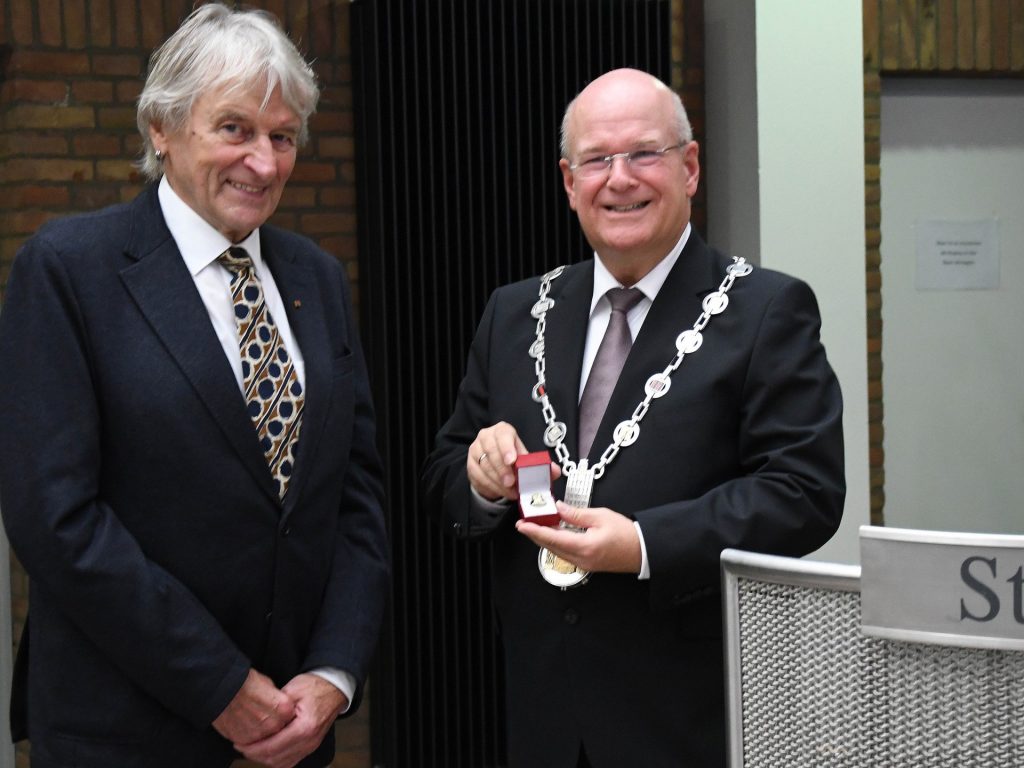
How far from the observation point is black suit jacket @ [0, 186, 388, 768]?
180 centimetres

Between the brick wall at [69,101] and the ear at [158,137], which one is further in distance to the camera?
the brick wall at [69,101]

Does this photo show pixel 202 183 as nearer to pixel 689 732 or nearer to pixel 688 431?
pixel 688 431

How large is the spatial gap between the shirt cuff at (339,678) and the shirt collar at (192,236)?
0.66 m

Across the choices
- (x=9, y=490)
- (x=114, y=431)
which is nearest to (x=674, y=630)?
(x=114, y=431)

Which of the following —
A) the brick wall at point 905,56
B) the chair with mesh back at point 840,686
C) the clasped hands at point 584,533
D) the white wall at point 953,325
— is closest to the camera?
the chair with mesh back at point 840,686

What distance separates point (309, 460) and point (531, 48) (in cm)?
216

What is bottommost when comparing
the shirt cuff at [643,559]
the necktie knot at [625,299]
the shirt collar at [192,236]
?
the shirt cuff at [643,559]

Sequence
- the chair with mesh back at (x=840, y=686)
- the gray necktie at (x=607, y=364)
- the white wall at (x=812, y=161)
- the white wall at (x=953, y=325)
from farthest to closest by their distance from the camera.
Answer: the white wall at (x=953, y=325) < the white wall at (x=812, y=161) < the gray necktie at (x=607, y=364) < the chair with mesh back at (x=840, y=686)

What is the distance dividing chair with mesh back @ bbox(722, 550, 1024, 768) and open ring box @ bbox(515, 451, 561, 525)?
22.7 inches

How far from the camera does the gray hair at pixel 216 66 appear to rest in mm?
1895

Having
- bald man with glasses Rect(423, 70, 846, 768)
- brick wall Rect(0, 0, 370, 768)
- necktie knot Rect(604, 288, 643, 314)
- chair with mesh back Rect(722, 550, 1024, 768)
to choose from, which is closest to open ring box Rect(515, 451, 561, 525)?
bald man with glasses Rect(423, 70, 846, 768)

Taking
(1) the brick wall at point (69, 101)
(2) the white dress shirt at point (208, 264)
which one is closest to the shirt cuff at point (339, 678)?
(2) the white dress shirt at point (208, 264)

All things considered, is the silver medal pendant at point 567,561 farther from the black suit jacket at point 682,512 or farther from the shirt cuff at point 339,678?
the shirt cuff at point 339,678

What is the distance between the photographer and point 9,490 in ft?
6.00
